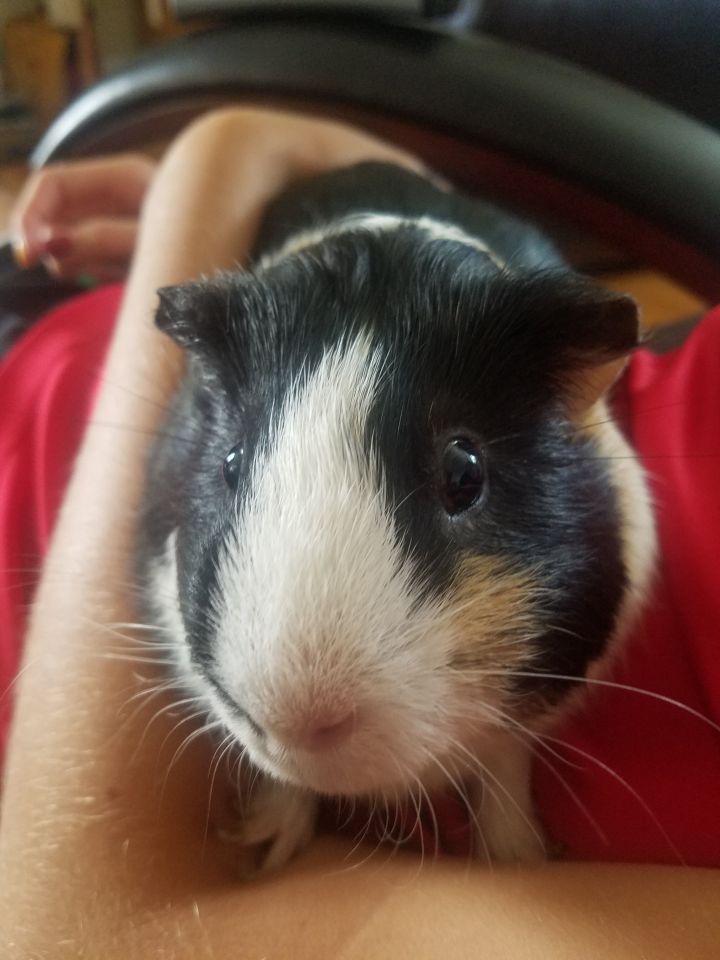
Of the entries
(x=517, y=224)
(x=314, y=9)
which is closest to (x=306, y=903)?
(x=517, y=224)

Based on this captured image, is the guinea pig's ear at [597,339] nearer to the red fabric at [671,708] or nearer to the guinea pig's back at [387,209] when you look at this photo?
the red fabric at [671,708]

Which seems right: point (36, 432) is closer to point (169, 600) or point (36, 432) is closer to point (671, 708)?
point (169, 600)

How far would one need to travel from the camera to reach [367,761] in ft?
2.06

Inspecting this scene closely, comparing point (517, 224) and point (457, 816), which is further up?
point (517, 224)

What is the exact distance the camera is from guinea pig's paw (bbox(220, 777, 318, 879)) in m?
0.87

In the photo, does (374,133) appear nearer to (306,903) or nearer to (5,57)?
(306,903)

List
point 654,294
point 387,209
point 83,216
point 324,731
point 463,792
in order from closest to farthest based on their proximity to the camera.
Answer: point 324,731 < point 463,792 < point 387,209 < point 83,216 < point 654,294

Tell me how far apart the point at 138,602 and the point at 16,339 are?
719mm

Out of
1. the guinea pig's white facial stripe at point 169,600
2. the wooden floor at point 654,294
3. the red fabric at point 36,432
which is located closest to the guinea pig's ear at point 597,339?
the guinea pig's white facial stripe at point 169,600

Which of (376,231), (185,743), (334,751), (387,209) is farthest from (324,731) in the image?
(387,209)

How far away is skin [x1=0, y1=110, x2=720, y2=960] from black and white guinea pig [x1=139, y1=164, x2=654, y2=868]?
7cm

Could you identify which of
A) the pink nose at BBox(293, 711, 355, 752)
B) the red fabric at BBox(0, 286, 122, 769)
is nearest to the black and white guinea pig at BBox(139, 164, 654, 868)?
the pink nose at BBox(293, 711, 355, 752)

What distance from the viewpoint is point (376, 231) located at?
0.88 m

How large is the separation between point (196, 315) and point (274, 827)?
0.52m
